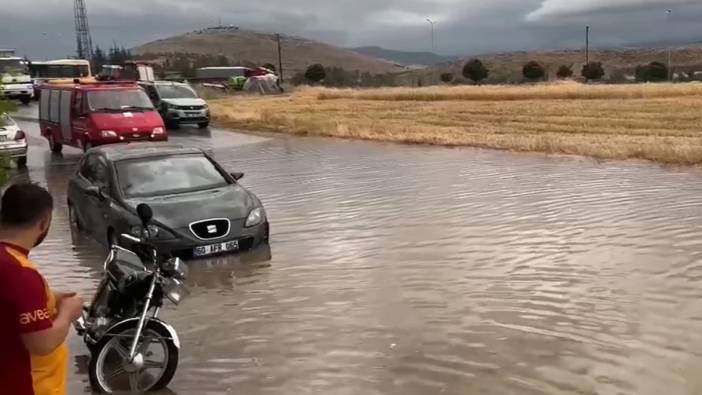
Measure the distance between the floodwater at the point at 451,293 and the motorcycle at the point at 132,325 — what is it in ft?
0.86

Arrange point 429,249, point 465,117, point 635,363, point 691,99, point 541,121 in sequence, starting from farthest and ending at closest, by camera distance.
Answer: point 691,99 < point 465,117 < point 541,121 < point 429,249 < point 635,363

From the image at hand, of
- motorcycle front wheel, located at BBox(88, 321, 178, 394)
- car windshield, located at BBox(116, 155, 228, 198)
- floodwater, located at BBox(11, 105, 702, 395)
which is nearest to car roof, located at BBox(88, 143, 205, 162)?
car windshield, located at BBox(116, 155, 228, 198)

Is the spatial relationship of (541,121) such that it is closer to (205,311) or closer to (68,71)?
(205,311)

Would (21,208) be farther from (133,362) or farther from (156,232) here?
(156,232)

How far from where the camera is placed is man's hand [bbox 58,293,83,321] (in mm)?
3377

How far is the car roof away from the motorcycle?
532 centimetres

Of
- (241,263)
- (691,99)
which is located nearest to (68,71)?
(691,99)

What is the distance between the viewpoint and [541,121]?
30531 mm

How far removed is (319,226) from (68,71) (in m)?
42.7

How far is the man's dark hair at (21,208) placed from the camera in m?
3.29

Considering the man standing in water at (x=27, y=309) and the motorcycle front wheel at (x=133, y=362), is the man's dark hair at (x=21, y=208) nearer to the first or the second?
the man standing in water at (x=27, y=309)

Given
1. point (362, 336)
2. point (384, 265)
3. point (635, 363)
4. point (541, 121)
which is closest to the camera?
point (635, 363)

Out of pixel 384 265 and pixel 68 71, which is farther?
pixel 68 71

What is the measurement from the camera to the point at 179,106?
108ft
